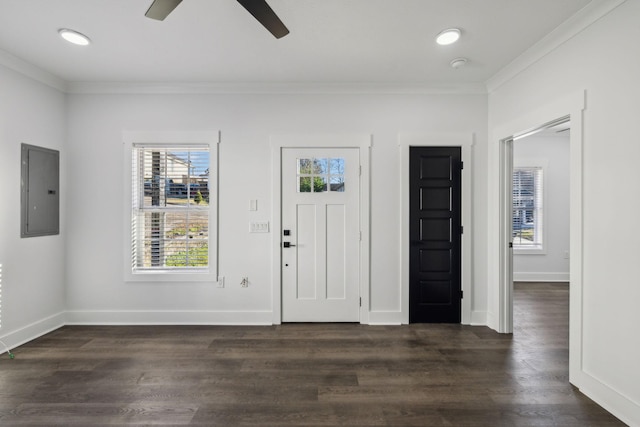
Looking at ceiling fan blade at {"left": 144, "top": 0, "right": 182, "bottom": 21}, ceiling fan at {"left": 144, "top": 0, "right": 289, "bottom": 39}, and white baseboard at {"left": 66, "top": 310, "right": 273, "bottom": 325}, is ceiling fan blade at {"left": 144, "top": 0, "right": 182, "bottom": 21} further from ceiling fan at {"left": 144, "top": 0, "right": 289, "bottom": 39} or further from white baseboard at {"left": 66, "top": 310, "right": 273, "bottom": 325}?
white baseboard at {"left": 66, "top": 310, "right": 273, "bottom": 325}

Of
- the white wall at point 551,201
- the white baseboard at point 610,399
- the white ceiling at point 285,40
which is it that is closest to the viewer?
the white baseboard at point 610,399

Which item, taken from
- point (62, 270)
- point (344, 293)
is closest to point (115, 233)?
point (62, 270)

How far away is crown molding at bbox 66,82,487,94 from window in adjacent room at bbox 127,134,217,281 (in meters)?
0.65

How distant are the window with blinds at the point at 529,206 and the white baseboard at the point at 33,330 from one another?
23.5 feet

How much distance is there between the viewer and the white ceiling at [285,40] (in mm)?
2258

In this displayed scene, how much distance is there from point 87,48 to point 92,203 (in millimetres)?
1682

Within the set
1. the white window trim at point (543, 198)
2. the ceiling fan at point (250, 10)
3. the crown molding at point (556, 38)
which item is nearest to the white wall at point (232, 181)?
the crown molding at point (556, 38)

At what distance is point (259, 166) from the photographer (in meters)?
3.65

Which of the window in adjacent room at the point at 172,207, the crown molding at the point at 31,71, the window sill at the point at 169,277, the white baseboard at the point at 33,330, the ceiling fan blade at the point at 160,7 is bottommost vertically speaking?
the white baseboard at the point at 33,330

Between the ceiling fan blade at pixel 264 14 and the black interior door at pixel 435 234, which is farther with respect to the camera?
the black interior door at pixel 435 234

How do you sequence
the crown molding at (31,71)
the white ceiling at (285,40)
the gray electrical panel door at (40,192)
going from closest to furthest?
the white ceiling at (285,40), the crown molding at (31,71), the gray electrical panel door at (40,192)

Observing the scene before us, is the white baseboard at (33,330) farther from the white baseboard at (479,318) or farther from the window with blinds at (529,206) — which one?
the window with blinds at (529,206)

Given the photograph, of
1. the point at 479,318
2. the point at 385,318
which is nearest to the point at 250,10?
the point at 385,318

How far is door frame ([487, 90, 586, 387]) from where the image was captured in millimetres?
2330
